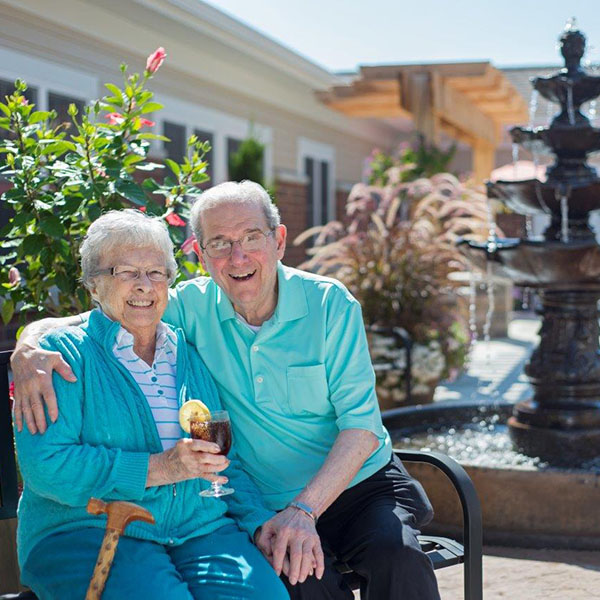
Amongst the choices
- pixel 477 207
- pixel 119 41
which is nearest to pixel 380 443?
pixel 477 207

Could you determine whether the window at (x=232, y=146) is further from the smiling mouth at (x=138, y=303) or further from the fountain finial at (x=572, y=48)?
the smiling mouth at (x=138, y=303)

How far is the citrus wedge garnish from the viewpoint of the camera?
2.51 metres

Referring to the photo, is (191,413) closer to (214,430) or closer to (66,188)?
(214,430)

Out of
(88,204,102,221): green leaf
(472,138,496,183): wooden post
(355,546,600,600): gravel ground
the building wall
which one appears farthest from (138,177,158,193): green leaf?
(472,138,496,183): wooden post

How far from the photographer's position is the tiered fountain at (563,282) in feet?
16.0

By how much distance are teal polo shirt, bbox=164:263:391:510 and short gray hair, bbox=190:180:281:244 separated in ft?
0.75

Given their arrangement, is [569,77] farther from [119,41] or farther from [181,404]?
[119,41]

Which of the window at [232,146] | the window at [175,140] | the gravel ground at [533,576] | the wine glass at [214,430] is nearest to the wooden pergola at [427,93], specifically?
the window at [232,146]

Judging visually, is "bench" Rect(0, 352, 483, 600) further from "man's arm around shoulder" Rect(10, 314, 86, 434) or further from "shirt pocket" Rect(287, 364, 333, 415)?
"shirt pocket" Rect(287, 364, 333, 415)

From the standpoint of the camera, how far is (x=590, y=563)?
164 inches

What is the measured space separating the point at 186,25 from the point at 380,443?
23.7ft

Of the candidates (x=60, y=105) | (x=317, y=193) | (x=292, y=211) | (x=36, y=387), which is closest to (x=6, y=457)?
(x=36, y=387)

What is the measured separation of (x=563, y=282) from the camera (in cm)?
482

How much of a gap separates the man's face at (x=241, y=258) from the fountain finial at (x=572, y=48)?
2.80 meters
